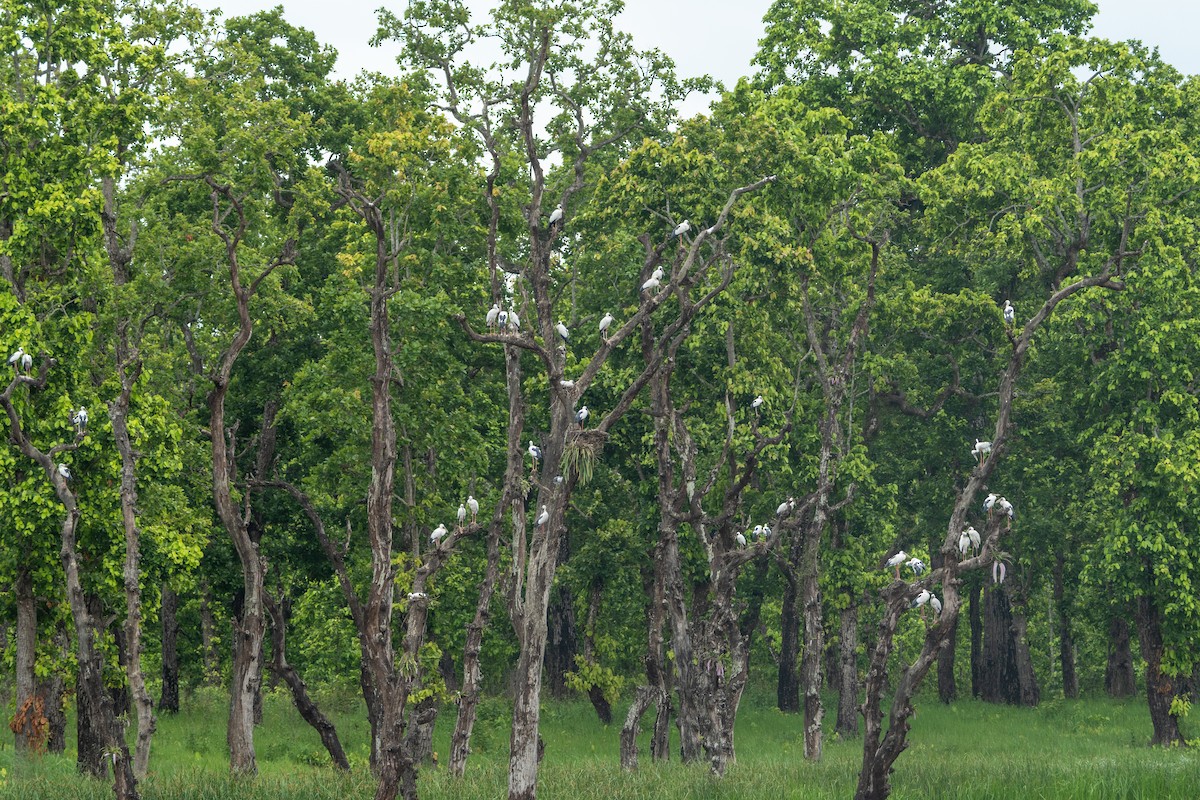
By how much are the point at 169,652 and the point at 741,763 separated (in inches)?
637

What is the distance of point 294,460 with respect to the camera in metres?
31.8

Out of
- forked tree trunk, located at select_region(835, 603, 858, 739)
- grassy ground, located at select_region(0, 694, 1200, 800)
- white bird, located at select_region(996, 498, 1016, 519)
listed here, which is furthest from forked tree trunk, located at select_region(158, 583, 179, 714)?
white bird, located at select_region(996, 498, 1016, 519)

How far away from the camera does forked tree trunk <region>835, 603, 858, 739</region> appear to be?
116 ft

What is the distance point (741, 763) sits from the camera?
28203 millimetres

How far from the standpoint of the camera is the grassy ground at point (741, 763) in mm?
20188

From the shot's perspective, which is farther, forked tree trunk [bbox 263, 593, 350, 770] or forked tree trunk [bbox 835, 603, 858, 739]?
forked tree trunk [bbox 835, 603, 858, 739]

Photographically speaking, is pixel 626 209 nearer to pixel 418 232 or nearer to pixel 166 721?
pixel 418 232

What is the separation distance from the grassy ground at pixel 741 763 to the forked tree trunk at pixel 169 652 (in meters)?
0.82

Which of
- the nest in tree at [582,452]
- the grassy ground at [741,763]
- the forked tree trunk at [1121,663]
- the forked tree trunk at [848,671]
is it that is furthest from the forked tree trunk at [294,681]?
the forked tree trunk at [1121,663]

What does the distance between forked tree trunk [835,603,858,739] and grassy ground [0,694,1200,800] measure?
2.72ft

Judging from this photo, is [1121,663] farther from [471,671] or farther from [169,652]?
[169,652]

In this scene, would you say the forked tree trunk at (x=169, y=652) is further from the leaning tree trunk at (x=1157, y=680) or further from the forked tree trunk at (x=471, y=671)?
the leaning tree trunk at (x=1157, y=680)

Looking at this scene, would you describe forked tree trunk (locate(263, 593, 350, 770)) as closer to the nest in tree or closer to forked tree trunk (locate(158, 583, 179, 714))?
the nest in tree

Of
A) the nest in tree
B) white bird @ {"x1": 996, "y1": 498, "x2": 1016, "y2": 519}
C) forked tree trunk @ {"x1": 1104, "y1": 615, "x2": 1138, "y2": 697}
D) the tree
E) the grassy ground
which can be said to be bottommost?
the grassy ground
